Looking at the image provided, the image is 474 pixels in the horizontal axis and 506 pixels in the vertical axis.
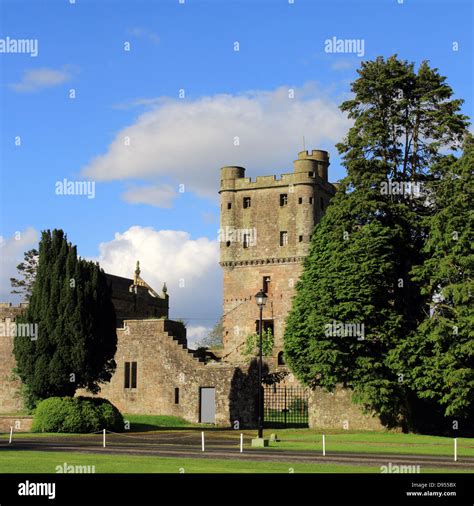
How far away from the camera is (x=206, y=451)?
1071 inches

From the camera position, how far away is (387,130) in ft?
144

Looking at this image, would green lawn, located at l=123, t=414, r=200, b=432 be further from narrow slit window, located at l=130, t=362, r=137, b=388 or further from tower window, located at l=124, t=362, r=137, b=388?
tower window, located at l=124, t=362, r=137, b=388

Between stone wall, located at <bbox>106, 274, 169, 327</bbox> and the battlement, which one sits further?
the battlement

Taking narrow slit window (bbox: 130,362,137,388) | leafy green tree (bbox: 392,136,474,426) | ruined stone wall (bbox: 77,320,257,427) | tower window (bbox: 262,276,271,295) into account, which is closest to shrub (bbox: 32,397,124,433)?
ruined stone wall (bbox: 77,320,257,427)

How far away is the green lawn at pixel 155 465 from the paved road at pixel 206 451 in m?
1.28

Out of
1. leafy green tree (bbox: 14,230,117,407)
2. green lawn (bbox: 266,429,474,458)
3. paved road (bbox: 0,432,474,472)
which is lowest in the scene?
green lawn (bbox: 266,429,474,458)

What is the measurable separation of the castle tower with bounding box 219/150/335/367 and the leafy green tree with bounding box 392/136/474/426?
136 feet

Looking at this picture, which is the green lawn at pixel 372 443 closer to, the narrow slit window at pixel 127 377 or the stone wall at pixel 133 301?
the narrow slit window at pixel 127 377

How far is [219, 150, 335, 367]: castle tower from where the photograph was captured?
8269 centimetres

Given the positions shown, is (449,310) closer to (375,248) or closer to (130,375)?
(375,248)

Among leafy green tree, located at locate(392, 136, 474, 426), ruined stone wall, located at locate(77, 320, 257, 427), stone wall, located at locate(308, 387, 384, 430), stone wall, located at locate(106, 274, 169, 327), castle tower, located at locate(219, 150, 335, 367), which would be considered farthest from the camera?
castle tower, located at locate(219, 150, 335, 367)

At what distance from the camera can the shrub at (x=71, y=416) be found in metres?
38.1
